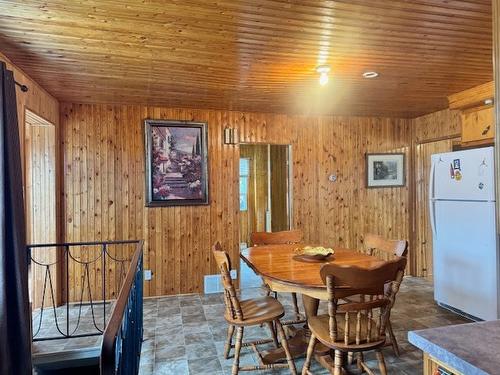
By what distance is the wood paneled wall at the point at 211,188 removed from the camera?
13.0 feet

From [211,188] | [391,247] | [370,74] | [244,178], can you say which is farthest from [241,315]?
[244,178]

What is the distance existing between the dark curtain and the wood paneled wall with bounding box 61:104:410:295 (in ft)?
5.41

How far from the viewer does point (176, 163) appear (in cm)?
421

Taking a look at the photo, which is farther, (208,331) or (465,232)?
(465,232)

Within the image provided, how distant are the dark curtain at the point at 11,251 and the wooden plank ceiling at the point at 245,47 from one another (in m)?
0.53

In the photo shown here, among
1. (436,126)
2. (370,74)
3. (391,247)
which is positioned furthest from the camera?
(436,126)

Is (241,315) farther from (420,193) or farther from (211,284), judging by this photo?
(420,193)

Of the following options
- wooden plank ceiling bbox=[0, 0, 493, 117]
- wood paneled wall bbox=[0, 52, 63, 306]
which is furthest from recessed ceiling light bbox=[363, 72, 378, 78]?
wood paneled wall bbox=[0, 52, 63, 306]

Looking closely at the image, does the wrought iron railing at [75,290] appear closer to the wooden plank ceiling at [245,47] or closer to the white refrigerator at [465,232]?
the wooden plank ceiling at [245,47]

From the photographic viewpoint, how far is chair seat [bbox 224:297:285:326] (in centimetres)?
226

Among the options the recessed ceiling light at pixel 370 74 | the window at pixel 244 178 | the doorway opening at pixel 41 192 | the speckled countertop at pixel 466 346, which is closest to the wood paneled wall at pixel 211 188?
the doorway opening at pixel 41 192

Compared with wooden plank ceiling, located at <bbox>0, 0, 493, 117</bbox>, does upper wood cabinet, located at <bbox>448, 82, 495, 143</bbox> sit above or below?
below

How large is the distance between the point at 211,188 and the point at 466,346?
11.9 feet

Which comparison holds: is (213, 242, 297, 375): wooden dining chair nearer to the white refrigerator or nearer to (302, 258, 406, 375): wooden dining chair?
(302, 258, 406, 375): wooden dining chair
